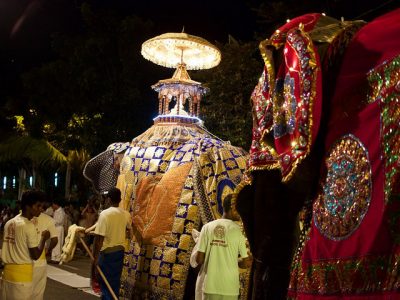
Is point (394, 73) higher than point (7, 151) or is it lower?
lower

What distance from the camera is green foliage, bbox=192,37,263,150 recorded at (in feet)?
43.2

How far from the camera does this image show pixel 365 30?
7.89 feet

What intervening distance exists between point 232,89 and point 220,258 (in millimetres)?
8488

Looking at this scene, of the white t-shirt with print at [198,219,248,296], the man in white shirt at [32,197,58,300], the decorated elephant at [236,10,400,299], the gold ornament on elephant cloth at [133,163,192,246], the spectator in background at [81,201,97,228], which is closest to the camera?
the decorated elephant at [236,10,400,299]

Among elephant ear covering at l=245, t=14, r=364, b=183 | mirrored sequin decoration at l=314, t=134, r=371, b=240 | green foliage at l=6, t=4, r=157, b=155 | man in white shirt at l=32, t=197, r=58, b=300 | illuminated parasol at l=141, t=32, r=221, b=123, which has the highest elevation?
green foliage at l=6, t=4, r=157, b=155

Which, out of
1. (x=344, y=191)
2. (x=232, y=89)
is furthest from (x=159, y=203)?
(x=232, y=89)

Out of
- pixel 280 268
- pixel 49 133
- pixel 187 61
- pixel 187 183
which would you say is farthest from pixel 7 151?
pixel 280 268

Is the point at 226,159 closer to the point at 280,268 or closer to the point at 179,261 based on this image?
the point at 179,261

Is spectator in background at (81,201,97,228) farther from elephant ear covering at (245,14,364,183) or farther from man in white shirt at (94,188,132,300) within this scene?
elephant ear covering at (245,14,364,183)

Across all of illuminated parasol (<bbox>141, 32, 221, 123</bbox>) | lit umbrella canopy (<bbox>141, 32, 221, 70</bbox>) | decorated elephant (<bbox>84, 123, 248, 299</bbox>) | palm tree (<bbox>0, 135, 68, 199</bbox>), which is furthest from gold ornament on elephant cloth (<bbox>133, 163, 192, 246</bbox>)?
palm tree (<bbox>0, 135, 68, 199</bbox>)

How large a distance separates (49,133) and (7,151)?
196 centimetres

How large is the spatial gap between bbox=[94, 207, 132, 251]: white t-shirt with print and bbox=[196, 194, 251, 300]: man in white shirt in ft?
6.92

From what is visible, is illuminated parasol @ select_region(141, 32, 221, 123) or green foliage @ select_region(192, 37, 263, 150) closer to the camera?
illuminated parasol @ select_region(141, 32, 221, 123)

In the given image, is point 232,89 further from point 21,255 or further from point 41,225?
point 21,255
